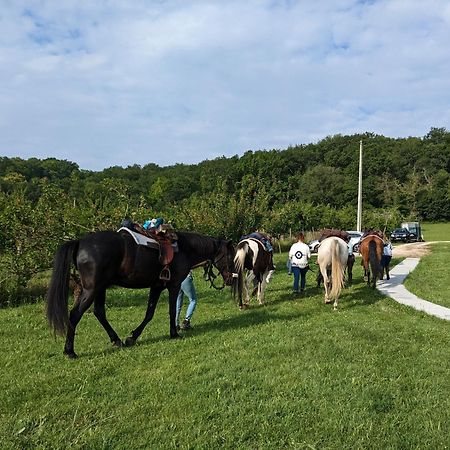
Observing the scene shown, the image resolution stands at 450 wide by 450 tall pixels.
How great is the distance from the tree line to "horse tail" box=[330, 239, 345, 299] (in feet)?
18.6

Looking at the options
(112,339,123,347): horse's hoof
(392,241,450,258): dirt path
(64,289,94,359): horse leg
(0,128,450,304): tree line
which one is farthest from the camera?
(392,241,450,258): dirt path

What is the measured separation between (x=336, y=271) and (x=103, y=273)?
5.81 meters

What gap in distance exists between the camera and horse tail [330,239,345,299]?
983 centimetres

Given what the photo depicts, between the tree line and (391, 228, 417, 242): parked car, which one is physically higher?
the tree line

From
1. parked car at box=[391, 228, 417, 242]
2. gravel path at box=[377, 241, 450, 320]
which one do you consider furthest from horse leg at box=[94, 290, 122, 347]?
parked car at box=[391, 228, 417, 242]

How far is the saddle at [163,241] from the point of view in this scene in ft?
22.5

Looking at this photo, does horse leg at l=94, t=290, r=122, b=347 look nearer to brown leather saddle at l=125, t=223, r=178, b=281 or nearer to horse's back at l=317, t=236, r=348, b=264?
brown leather saddle at l=125, t=223, r=178, b=281

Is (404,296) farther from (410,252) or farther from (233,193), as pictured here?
(410,252)

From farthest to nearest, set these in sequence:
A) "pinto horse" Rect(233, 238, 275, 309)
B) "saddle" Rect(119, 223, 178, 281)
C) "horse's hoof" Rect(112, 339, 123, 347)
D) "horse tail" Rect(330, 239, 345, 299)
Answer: "pinto horse" Rect(233, 238, 275, 309) < "horse tail" Rect(330, 239, 345, 299) < "saddle" Rect(119, 223, 178, 281) < "horse's hoof" Rect(112, 339, 123, 347)

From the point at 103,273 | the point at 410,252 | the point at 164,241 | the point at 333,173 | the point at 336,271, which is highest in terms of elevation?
the point at 333,173

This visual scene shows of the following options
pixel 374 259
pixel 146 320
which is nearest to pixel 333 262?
pixel 374 259

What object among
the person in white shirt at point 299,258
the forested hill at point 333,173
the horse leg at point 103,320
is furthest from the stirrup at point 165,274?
the forested hill at point 333,173

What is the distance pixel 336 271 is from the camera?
10016 mm

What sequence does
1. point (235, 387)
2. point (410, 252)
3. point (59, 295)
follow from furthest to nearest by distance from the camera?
point (410, 252) → point (59, 295) → point (235, 387)
